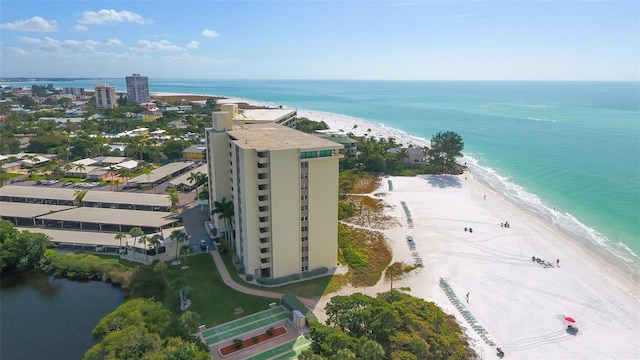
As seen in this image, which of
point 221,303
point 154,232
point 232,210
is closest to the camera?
point 221,303

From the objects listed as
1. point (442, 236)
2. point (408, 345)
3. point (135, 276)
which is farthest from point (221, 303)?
point (442, 236)

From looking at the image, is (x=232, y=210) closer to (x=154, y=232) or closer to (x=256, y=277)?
(x=256, y=277)

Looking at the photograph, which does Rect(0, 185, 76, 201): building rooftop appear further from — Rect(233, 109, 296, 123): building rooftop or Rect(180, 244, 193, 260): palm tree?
Rect(233, 109, 296, 123): building rooftop

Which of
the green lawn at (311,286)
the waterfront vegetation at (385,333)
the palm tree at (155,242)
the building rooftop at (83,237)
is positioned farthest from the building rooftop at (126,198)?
the waterfront vegetation at (385,333)

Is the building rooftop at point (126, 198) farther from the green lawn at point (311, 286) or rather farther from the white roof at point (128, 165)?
the green lawn at point (311, 286)

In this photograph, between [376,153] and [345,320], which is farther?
[376,153]

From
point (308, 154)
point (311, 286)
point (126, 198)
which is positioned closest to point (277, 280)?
point (311, 286)

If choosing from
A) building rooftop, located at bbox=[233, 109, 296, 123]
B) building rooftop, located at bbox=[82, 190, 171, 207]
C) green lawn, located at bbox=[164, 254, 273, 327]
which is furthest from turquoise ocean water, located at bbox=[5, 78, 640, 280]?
building rooftop, located at bbox=[82, 190, 171, 207]

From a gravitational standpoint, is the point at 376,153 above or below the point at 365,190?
above
